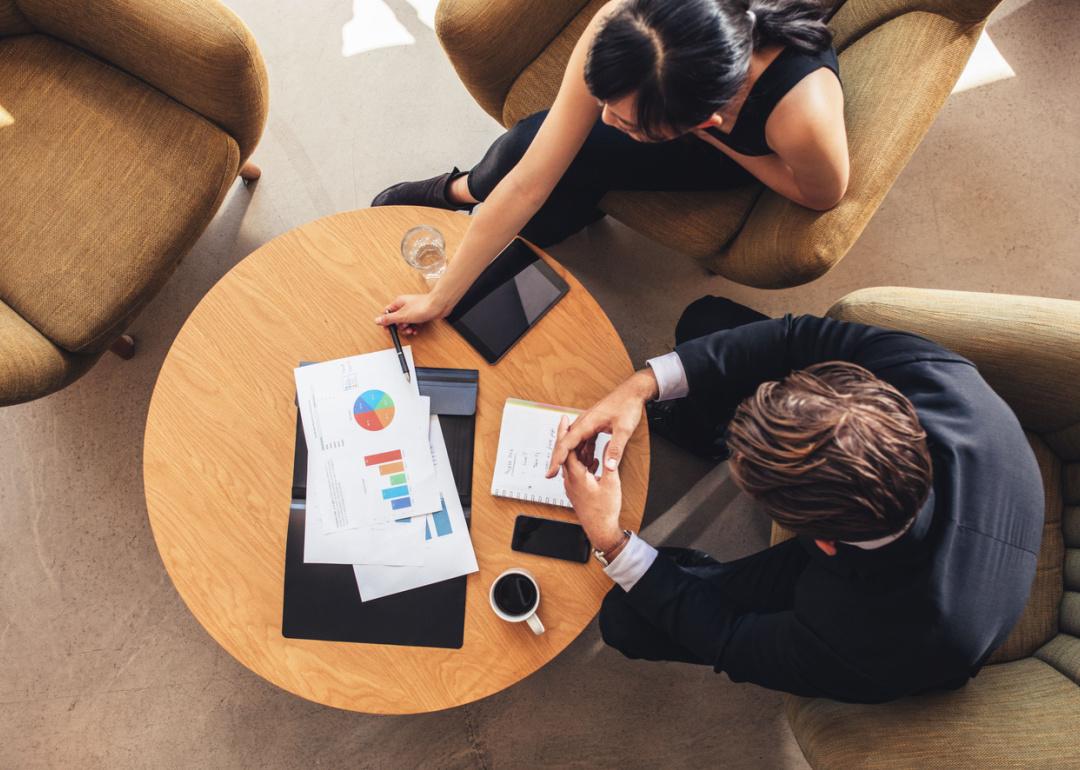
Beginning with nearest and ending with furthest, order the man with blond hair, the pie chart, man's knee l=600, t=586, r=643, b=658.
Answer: the man with blond hair < the pie chart < man's knee l=600, t=586, r=643, b=658

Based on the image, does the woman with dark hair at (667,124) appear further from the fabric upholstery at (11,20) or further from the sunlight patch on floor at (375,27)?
the fabric upholstery at (11,20)

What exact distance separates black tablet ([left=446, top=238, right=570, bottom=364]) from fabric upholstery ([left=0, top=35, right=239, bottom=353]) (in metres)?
0.74

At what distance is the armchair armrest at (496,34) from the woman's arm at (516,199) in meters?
0.35

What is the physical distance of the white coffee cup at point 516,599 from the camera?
52.1 inches

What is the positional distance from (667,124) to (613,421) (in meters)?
0.55

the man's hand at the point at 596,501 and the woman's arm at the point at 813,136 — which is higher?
the woman's arm at the point at 813,136

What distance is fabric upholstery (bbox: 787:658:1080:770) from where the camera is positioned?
3.90 ft

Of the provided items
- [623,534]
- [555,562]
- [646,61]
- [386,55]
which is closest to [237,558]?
[555,562]

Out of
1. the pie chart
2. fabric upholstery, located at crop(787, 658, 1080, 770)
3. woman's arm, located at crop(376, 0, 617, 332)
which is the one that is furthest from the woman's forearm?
fabric upholstery, located at crop(787, 658, 1080, 770)

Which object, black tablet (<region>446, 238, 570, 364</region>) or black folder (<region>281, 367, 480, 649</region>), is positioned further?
black tablet (<region>446, 238, 570, 364</region>)

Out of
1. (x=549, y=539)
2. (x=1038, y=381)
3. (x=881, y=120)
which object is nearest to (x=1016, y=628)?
(x=1038, y=381)

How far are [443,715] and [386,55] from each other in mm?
1978

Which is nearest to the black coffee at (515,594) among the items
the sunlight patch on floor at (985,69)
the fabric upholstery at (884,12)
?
the fabric upholstery at (884,12)

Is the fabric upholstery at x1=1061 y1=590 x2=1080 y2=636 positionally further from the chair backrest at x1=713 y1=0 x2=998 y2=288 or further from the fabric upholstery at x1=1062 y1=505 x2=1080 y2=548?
the chair backrest at x1=713 y1=0 x2=998 y2=288
